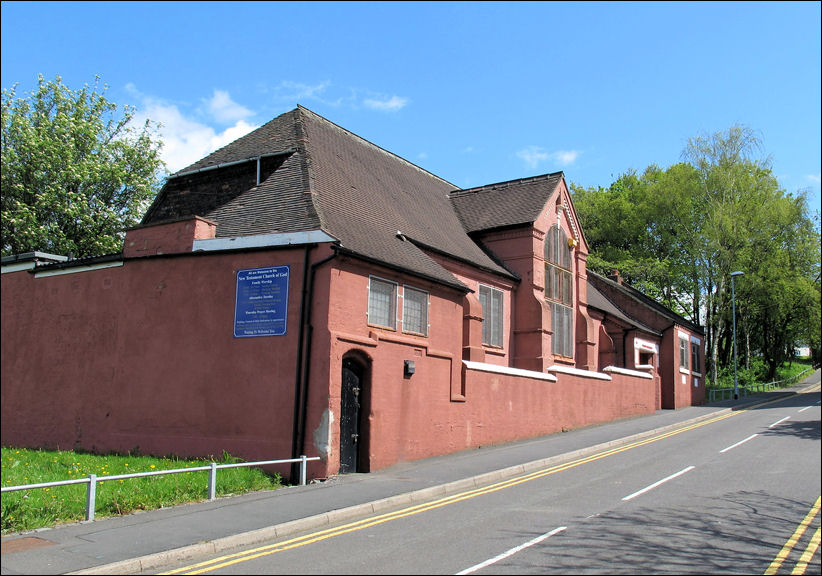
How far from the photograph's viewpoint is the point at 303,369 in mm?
14906

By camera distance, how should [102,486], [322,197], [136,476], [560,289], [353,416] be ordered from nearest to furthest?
[136,476], [102,486], [353,416], [322,197], [560,289]

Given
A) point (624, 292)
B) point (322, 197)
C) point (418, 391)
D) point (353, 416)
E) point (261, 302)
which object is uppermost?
point (624, 292)

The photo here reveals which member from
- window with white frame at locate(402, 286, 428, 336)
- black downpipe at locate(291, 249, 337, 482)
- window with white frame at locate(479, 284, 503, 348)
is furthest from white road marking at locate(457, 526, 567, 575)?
window with white frame at locate(479, 284, 503, 348)

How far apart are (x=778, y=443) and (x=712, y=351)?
30.8 metres

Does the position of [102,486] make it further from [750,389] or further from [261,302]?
[750,389]

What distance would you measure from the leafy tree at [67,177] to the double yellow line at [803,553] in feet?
94.9

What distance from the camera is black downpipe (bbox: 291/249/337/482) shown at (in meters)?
14.6

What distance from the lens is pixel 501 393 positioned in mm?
20609

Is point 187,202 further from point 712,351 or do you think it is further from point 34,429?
point 712,351

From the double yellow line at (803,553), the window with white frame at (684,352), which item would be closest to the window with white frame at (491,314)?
the double yellow line at (803,553)

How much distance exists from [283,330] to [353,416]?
8.35ft

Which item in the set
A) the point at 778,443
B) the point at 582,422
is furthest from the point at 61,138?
the point at 778,443

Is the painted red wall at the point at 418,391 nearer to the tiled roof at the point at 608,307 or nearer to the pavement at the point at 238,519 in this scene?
the pavement at the point at 238,519

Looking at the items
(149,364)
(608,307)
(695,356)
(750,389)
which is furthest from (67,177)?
(750,389)
